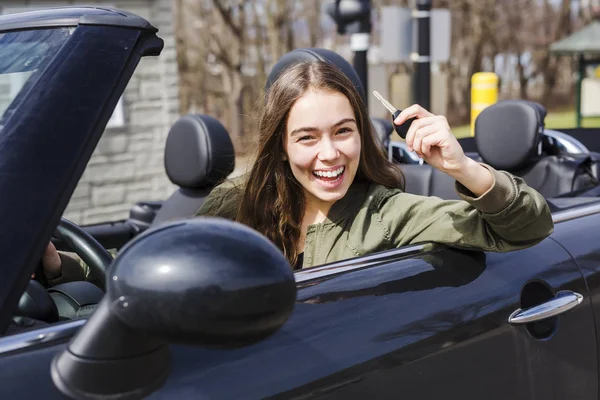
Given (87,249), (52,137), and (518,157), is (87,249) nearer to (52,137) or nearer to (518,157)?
(52,137)

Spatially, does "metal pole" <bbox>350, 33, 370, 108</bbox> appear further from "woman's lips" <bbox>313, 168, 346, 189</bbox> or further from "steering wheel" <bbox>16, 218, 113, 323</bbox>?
"steering wheel" <bbox>16, 218, 113, 323</bbox>

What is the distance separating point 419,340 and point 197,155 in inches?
80.1

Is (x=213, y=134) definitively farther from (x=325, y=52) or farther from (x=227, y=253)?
(x=227, y=253)

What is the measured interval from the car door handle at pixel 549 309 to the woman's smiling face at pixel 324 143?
1.87ft

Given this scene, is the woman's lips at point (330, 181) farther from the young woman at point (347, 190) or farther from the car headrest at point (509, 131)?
the car headrest at point (509, 131)

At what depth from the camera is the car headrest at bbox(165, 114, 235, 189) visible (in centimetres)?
353

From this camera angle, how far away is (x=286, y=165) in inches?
98.4

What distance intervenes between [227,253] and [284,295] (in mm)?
98

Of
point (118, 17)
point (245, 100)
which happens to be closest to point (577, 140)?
point (118, 17)

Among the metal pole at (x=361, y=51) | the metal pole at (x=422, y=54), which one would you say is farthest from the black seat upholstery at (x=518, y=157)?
the metal pole at (x=422, y=54)

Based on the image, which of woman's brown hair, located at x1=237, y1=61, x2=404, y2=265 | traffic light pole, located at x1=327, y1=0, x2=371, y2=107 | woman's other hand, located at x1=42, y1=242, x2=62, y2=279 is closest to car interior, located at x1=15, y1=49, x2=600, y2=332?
woman's brown hair, located at x1=237, y1=61, x2=404, y2=265

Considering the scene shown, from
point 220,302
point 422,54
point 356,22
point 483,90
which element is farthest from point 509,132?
point 483,90

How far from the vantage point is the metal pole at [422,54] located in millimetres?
8711

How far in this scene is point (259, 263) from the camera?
120cm
